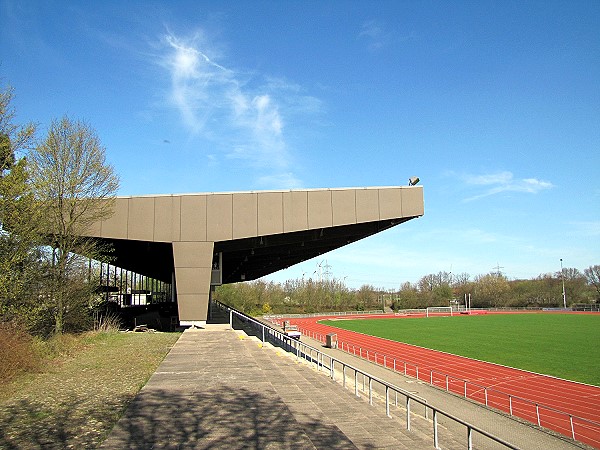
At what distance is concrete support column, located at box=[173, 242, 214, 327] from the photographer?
24.5 metres

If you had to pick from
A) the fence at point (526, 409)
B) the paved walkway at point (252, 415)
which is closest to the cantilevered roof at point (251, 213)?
the fence at point (526, 409)

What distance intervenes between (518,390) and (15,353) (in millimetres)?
20805

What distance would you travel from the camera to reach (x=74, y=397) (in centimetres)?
1029

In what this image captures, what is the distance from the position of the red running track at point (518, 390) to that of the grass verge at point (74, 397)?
1145 centimetres

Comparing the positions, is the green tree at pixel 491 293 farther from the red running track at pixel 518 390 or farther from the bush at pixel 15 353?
the bush at pixel 15 353

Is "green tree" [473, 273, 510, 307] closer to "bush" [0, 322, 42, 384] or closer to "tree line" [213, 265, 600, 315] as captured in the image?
"tree line" [213, 265, 600, 315]

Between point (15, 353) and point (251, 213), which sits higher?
point (251, 213)

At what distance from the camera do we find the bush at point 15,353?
11.9m

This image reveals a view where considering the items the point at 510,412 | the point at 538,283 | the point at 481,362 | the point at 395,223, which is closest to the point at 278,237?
the point at 395,223

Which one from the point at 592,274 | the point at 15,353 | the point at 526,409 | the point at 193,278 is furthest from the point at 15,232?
the point at 592,274

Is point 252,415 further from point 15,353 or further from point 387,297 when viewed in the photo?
point 387,297

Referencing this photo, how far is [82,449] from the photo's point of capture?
6.73 m

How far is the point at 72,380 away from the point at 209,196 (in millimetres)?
13311

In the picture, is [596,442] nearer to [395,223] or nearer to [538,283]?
[395,223]
